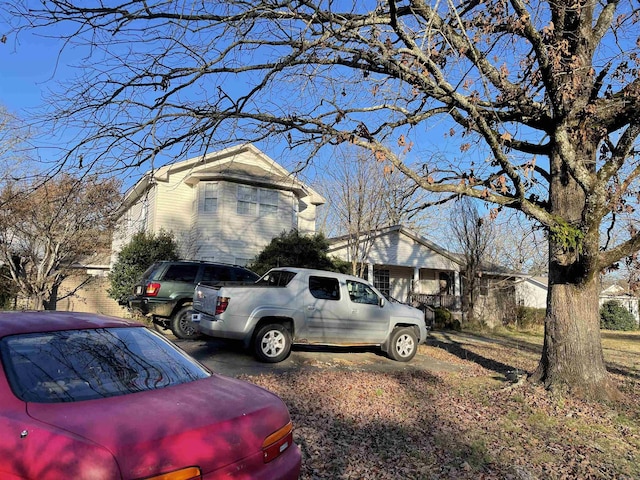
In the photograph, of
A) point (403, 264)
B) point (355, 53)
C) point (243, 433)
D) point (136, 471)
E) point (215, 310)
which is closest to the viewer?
point (136, 471)

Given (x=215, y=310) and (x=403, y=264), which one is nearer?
(x=215, y=310)

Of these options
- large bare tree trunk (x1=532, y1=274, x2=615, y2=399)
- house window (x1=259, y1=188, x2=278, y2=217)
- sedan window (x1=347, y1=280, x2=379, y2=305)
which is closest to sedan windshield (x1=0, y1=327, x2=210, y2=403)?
large bare tree trunk (x1=532, y1=274, x2=615, y2=399)

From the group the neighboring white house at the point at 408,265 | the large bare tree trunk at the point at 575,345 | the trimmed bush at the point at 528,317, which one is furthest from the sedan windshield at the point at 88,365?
the trimmed bush at the point at 528,317

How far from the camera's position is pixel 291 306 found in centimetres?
926

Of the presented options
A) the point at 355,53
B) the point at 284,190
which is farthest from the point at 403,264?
the point at 355,53

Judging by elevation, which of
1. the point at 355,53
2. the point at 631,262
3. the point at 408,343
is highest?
the point at 355,53

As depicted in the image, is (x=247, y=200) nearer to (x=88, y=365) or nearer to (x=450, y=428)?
(x=450, y=428)

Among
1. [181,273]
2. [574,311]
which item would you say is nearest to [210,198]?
[181,273]

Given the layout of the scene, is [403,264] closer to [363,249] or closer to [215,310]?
[363,249]

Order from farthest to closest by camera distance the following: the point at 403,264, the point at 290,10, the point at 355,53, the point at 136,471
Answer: the point at 403,264, the point at 355,53, the point at 290,10, the point at 136,471

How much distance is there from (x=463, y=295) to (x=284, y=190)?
10.9 metres

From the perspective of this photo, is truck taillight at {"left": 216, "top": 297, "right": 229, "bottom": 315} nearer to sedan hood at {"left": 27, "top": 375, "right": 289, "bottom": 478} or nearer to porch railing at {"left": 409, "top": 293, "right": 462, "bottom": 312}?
sedan hood at {"left": 27, "top": 375, "right": 289, "bottom": 478}

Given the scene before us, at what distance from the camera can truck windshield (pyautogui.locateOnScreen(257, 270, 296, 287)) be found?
31.8 feet

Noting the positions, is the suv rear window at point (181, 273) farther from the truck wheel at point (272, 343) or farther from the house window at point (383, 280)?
the house window at point (383, 280)
